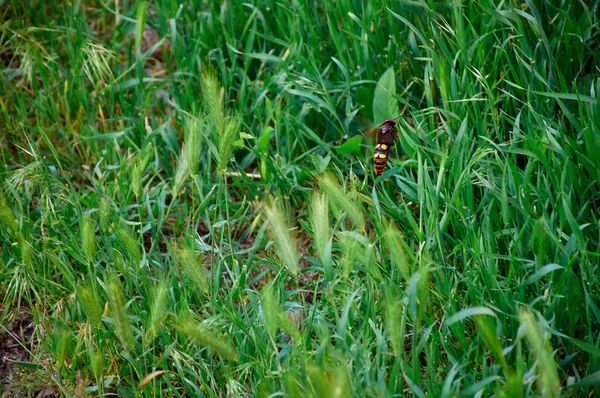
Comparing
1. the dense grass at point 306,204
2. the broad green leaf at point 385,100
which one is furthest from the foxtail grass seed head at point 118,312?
the broad green leaf at point 385,100

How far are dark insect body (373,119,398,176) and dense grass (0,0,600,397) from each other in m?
0.04

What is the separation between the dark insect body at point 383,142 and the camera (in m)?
2.49

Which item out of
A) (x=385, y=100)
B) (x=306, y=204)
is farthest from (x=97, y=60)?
(x=385, y=100)

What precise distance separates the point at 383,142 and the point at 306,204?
0.39m

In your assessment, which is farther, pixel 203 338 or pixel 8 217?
pixel 8 217

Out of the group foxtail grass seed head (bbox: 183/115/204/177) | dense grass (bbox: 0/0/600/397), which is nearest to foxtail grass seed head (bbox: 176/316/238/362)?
dense grass (bbox: 0/0/600/397)

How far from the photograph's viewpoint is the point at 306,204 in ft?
8.98

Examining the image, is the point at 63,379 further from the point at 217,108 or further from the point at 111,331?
the point at 217,108

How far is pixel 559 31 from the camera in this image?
270 cm

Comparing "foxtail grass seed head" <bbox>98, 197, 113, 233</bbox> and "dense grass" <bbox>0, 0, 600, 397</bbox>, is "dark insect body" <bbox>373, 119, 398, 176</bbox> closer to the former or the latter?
"dense grass" <bbox>0, 0, 600, 397</bbox>

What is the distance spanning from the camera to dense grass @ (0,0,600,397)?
6.47ft

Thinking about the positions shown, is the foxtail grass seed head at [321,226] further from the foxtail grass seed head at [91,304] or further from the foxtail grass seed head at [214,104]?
the foxtail grass seed head at [91,304]

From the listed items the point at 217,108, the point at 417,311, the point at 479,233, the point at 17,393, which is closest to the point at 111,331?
the point at 17,393

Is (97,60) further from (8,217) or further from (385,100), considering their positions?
(385,100)
